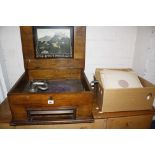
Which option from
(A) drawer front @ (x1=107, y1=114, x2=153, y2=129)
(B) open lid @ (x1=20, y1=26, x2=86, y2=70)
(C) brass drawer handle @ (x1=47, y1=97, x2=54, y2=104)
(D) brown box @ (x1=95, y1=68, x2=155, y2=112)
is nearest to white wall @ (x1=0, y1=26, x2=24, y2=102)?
(B) open lid @ (x1=20, y1=26, x2=86, y2=70)

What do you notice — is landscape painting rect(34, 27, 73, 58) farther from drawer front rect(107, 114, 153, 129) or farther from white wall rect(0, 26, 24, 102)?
drawer front rect(107, 114, 153, 129)

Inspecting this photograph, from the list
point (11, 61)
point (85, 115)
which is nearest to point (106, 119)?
point (85, 115)

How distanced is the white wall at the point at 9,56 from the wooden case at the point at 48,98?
129 millimetres

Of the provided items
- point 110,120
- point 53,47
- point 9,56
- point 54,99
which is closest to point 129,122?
point 110,120

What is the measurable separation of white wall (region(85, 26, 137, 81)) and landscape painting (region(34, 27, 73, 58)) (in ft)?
0.71

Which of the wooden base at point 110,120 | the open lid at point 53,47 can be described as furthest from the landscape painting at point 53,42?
the wooden base at point 110,120

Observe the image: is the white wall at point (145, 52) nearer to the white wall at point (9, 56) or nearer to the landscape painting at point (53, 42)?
the landscape painting at point (53, 42)

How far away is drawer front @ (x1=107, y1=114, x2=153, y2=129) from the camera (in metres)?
1.11

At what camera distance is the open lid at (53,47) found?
4.05 feet

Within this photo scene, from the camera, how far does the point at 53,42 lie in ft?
4.19

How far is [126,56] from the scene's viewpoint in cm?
149

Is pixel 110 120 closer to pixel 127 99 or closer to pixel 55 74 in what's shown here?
pixel 127 99

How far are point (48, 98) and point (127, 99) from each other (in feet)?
1.85
